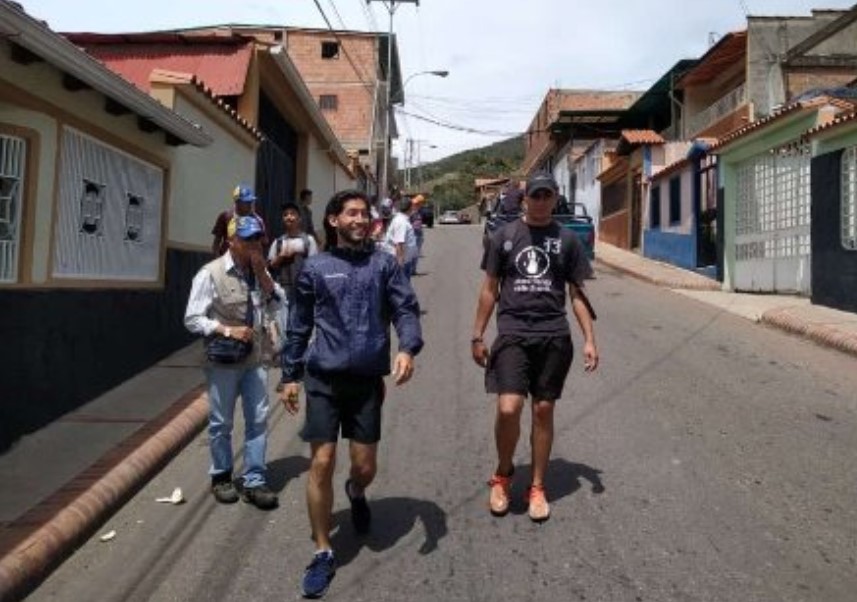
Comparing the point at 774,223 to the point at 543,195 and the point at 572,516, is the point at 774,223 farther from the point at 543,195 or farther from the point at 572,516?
the point at 572,516

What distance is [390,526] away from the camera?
4688 millimetres

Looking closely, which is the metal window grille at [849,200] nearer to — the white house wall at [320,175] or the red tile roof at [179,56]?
the red tile roof at [179,56]

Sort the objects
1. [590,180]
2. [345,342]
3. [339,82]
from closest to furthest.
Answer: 1. [345,342]
2. [590,180]
3. [339,82]

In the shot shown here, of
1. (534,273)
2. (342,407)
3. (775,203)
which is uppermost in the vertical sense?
(775,203)

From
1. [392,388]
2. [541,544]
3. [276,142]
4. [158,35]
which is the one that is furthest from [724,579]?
[276,142]

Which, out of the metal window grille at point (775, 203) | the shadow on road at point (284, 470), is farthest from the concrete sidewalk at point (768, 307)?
the shadow on road at point (284, 470)

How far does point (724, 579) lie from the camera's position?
3881 mm

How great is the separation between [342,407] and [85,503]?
5.65 ft

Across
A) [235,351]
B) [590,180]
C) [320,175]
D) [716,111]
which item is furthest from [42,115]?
[590,180]

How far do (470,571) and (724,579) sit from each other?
114 cm

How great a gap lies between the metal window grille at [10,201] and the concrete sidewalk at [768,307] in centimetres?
844

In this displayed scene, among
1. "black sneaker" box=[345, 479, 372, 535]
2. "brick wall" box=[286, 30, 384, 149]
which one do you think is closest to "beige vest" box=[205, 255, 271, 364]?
"black sneaker" box=[345, 479, 372, 535]

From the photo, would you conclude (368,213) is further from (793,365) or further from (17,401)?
(793,365)

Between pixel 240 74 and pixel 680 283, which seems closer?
pixel 240 74
